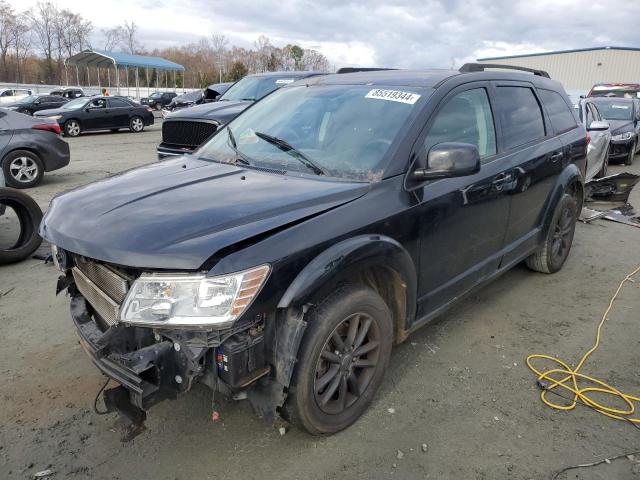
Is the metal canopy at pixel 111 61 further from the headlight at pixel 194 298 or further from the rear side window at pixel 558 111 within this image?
the headlight at pixel 194 298

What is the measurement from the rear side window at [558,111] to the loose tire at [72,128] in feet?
60.3

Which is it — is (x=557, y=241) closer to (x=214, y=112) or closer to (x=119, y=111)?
(x=214, y=112)

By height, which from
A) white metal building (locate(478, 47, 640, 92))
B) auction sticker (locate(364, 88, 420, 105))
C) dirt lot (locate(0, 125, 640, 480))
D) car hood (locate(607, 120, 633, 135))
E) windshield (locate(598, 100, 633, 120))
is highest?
white metal building (locate(478, 47, 640, 92))

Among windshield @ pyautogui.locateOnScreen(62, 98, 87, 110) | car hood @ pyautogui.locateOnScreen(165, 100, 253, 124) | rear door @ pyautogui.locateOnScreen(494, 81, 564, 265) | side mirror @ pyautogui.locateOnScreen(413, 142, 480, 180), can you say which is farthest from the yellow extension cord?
windshield @ pyautogui.locateOnScreen(62, 98, 87, 110)

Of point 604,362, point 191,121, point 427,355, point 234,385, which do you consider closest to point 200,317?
point 234,385

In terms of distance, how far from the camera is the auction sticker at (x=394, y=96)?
310 cm

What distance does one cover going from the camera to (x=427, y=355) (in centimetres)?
354

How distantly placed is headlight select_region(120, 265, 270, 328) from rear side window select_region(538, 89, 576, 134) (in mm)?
3554

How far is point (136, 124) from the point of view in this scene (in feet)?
69.9

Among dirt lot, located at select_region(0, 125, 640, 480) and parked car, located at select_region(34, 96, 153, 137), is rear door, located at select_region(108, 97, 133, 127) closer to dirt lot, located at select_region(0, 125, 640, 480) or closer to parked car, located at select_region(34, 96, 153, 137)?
parked car, located at select_region(34, 96, 153, 137)

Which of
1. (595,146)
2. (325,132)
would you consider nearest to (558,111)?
(325,132)

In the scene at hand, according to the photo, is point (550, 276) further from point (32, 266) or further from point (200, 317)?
point (32, 266)

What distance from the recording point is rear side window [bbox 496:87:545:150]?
12.4 ft

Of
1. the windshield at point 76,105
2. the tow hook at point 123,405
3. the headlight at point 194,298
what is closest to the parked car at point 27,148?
the tow hook at point 123,405
